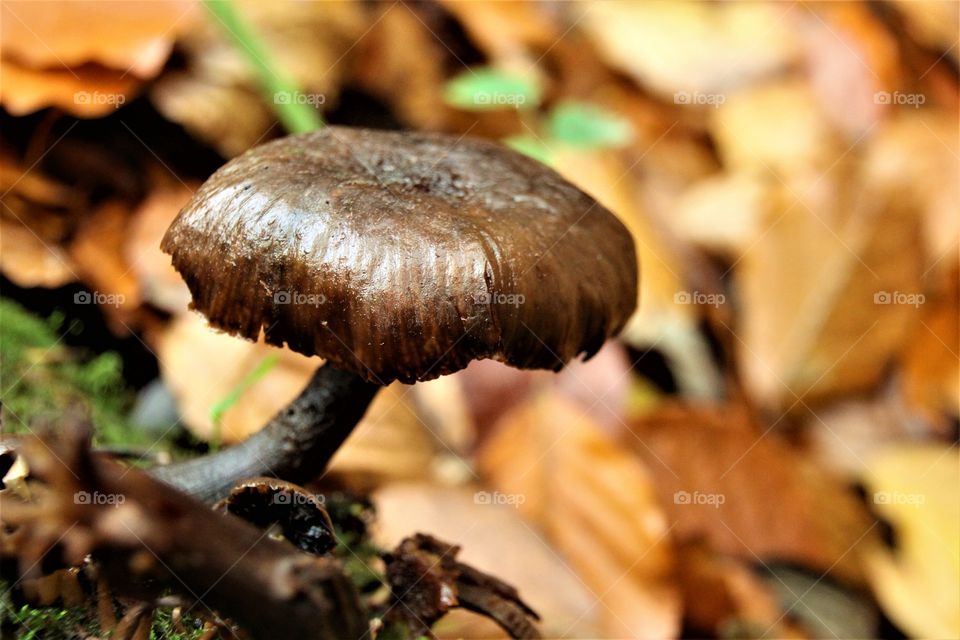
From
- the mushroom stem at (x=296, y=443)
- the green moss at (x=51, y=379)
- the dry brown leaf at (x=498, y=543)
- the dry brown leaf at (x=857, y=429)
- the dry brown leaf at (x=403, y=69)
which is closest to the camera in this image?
the mushroom stem at (x=296, y=443)

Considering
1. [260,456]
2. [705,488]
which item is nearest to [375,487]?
[260,456]

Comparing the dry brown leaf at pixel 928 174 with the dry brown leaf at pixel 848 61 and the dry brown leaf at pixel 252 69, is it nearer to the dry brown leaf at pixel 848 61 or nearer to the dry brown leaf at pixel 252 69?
the dry brown leaf at pixel 848 61

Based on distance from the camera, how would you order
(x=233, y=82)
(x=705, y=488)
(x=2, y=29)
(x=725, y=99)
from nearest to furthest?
(x=2, y=29) < (x=705, y=488) < (x=233, y=82) < (x=725, y=99)

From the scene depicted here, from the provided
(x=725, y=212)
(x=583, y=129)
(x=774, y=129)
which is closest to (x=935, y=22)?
(x=774, y=129)

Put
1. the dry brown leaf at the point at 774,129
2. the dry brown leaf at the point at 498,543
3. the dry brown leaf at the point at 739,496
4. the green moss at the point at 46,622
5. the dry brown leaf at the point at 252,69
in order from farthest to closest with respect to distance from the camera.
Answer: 1. the dry brown leaf at the point at 774,129
2. the dry brown leaf at the point at 252,69
3. the dry brown leaf at the point at 739,496
4. the dry brown leaf at the point at 498,543
5. the green moss at the point at 46,622

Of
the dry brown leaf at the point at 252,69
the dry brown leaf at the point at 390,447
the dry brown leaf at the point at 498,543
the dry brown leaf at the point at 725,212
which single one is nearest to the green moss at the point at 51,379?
the dry brown leaf at the point at 390,447

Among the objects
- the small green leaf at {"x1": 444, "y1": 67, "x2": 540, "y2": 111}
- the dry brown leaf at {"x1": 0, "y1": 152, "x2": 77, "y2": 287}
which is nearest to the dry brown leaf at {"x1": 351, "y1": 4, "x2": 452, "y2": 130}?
the small green leaf at {"x1": 444, "y1": 67, "x2": 540, "y2": 111}

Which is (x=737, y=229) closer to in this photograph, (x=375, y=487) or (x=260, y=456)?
(x=375, y=487)

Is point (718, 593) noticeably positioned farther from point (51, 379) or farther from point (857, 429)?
point (51, 379)
